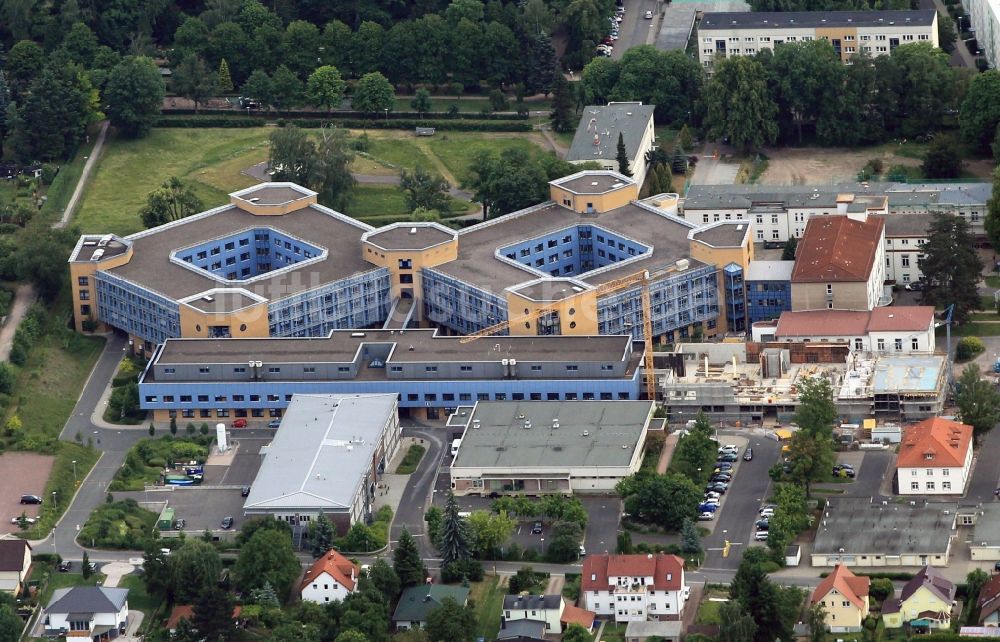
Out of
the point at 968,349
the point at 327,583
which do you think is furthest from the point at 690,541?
the point at 968,349

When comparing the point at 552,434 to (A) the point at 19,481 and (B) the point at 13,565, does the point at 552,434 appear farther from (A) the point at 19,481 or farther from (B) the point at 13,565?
(B) the point at 13,565

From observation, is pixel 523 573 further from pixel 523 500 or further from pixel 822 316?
pixel 822 316

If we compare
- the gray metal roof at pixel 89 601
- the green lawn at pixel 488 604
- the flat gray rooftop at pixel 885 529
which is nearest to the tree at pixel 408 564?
the green lawn at pixel 488 604

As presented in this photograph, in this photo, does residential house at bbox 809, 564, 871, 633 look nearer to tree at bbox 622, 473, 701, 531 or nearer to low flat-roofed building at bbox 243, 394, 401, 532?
tree at bbox 622, 473, 701, 531

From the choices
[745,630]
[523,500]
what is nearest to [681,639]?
[745,630]

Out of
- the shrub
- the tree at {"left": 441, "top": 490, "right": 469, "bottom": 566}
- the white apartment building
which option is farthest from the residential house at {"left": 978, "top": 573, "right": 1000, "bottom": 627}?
the shrub

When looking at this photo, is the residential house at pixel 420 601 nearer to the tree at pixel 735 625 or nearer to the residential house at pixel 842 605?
the tree at pixel 735 625
